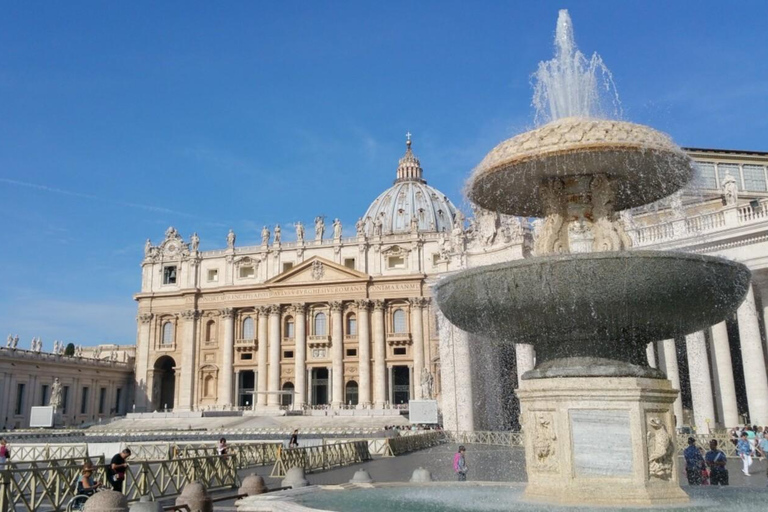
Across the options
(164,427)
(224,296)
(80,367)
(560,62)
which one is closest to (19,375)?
(80,367)

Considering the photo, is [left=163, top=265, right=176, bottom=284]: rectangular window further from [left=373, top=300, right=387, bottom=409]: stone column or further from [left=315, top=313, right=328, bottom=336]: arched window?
[left=373, top=300, right=387, bottom=409]: stone column

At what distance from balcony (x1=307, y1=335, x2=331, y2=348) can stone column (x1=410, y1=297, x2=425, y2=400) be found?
718cm

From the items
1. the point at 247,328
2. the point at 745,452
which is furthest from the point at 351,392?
the point at 745,452

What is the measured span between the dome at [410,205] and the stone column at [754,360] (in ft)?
199

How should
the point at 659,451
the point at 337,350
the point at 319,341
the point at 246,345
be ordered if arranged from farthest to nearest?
1. the point at 246,345
2. the point at 319,341
3. the point at 337,350
4. the point at 659,451

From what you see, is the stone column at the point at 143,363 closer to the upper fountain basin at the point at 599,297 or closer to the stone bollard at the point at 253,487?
the stone bollard at the point at 253,487

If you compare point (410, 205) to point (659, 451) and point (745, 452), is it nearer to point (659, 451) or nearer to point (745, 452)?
point (745, 452)

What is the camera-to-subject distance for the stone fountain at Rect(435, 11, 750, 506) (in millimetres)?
6812

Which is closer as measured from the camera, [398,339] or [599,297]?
[599,297]

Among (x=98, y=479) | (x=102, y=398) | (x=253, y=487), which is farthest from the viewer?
(x=102, y=398)

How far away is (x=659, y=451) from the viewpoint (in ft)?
22.5

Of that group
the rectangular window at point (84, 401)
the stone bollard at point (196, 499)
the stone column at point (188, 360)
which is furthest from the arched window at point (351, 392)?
the stone bollard at point (196, 499)

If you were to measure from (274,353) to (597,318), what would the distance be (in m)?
55.0

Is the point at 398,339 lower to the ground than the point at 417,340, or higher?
higher
